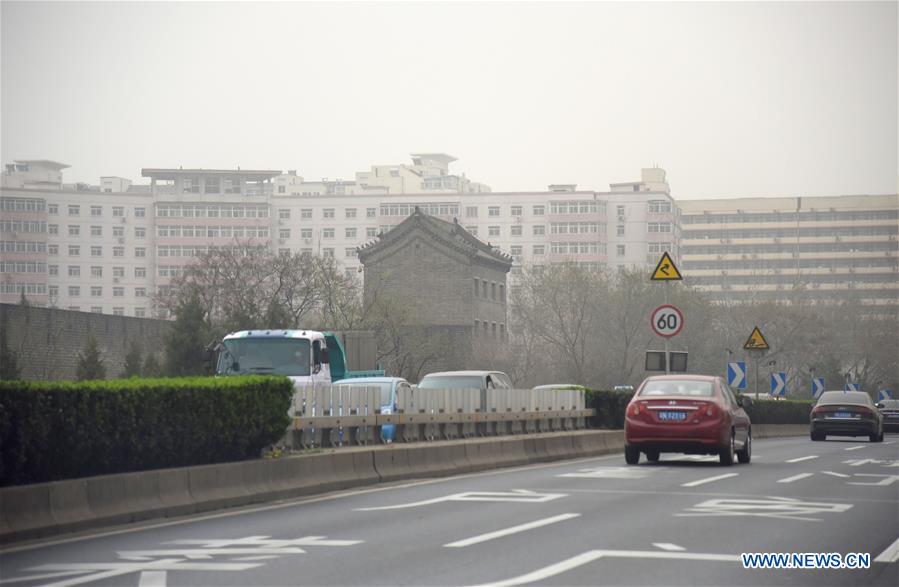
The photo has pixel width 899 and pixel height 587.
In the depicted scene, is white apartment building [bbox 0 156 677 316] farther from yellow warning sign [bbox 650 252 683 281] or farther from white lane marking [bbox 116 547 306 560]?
white lane marking [bbox 116 547 306 560]

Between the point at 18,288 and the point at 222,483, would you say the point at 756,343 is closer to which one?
the point at 222,483

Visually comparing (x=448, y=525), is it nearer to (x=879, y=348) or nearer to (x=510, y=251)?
(x=879, y=348)

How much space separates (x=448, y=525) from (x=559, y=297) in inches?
3834

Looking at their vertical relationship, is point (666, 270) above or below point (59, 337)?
above

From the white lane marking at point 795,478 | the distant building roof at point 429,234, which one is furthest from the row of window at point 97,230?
the white lane marking at point 795,478

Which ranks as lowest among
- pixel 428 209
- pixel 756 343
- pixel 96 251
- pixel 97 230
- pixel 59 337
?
pixel 756 343

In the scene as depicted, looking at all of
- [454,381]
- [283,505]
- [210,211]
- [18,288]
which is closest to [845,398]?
[454,381]

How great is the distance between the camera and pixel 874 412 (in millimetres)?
45438

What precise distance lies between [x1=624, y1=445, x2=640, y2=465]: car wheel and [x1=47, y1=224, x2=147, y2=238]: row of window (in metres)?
166

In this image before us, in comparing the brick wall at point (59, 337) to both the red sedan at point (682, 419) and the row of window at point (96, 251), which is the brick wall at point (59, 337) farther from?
the row of window at point (96, 251)

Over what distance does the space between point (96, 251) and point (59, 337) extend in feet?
432

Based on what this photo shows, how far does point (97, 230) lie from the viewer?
618ft

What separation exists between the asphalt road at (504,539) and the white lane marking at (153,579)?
0.08 ft

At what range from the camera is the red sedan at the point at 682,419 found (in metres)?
24.8
